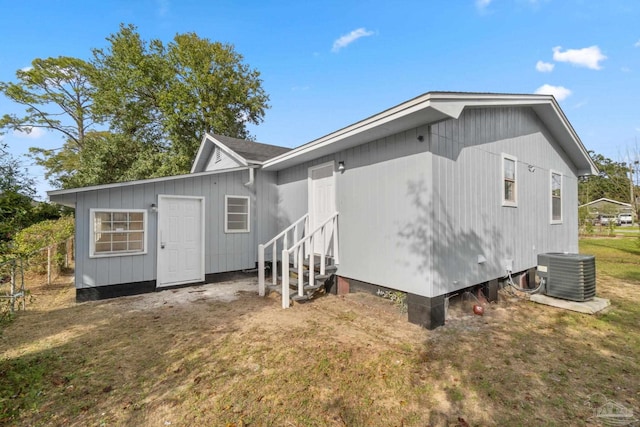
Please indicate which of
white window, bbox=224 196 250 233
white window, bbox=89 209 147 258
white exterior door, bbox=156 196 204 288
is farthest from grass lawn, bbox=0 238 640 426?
white window, bbox=224 196 250 233

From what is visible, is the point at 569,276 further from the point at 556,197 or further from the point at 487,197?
the point at 556,197

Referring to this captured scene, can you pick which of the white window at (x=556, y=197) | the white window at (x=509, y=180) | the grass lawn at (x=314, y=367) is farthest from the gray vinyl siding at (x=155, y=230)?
the white window at (x=556, y=197)

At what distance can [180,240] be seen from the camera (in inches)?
278

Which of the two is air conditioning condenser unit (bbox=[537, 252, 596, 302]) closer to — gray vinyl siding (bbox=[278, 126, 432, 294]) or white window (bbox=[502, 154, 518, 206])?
white window (bbox=[502, 154, 518, 206])

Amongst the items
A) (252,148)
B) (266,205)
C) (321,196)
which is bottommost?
(266,205)

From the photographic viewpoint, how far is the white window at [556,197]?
24.4ft

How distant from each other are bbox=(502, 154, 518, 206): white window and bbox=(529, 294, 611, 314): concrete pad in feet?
6.48

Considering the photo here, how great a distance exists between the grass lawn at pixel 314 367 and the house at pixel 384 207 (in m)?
0.89

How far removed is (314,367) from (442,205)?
3.08m

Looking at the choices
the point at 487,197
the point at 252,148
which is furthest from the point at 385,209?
the point at 252,148

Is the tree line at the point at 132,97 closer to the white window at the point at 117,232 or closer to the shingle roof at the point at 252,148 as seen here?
the shingle roof at the point at 252,148

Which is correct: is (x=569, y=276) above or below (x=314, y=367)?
above

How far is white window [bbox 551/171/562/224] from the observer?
7430mm

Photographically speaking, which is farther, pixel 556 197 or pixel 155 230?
pixel 556 197
